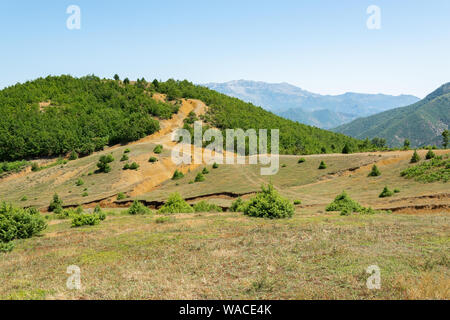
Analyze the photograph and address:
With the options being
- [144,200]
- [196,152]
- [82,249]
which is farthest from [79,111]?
[82,249]

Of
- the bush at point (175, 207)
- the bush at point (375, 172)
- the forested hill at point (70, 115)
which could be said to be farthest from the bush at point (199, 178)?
the forested hill at point (70, 115)

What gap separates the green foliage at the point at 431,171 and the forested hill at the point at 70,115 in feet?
243

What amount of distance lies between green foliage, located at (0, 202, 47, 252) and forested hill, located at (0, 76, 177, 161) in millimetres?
73449

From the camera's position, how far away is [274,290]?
28.9ft

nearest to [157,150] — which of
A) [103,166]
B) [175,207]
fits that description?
[103,166]

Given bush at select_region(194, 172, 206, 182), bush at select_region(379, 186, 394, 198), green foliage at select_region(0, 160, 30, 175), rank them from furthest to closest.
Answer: green foliage at select_region(0, 160, 30, 175) → bush at select_region(194, 172, 206, 182) → bush at select_region(379, 186, 394, 198)

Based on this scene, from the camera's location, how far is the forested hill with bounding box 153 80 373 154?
326ft

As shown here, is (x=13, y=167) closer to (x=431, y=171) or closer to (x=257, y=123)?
(x=257, y=123)

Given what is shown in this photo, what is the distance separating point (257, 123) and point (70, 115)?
6409cm

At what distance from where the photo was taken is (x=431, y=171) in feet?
122

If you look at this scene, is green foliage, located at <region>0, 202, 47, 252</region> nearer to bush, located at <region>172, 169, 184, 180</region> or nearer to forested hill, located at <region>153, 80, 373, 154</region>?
bush, located at <region>172, 169, 184, 180</region>

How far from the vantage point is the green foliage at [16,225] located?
62.1 feet

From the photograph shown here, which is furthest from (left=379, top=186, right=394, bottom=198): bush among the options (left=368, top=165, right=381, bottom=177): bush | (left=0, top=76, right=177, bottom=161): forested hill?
(left=0, top=76, right=177, bottom=161): forested hill
